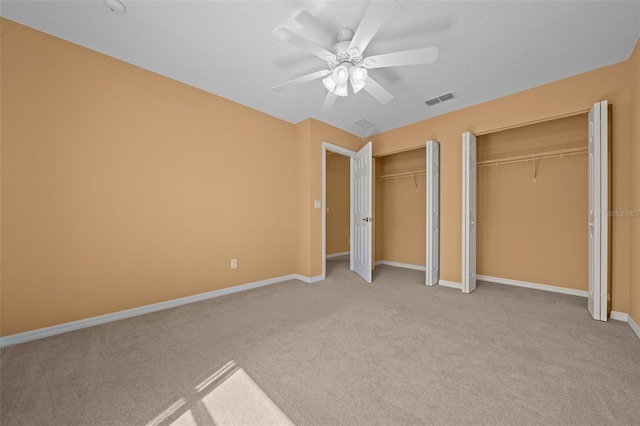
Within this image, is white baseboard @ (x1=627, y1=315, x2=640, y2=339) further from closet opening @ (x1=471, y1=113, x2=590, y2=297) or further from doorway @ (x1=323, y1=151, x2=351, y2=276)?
doorway @ (x1=323, y1=151, x2=351, y2=276)

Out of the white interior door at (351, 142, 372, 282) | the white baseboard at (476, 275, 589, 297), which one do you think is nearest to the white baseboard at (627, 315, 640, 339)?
the white baseboard at (476, 275, 589, 297)

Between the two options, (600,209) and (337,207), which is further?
(337,207)

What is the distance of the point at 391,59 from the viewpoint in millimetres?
2018

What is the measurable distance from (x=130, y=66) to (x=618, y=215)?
5.45m

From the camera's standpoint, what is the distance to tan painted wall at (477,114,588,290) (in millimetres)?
3350

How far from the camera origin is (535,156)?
3576mm

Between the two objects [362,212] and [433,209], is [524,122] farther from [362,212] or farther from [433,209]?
[362,212]

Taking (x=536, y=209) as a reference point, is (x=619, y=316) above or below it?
below

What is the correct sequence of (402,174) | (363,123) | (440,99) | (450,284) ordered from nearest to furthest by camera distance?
(440,99), (450,284), (363,123), (402,174)

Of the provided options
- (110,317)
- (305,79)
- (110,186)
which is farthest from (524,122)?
(110,317)

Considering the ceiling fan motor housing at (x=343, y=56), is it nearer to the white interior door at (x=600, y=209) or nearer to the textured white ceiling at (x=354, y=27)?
the textured white ceiling at (x=354, y=27)

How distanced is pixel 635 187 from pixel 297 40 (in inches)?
135

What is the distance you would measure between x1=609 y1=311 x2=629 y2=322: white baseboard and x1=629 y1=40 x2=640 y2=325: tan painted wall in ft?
0.28

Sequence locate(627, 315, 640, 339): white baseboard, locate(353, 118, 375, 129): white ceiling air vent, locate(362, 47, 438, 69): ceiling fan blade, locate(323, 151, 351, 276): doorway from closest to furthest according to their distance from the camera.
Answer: locate(362, 47, 438, 69): ceiling fan blade → locate(627, 315, 640, 339): white baseboard → locate(353, 118, 375, 129): white ceiling air vent → locate(323, 151, 351, 276): doorway
